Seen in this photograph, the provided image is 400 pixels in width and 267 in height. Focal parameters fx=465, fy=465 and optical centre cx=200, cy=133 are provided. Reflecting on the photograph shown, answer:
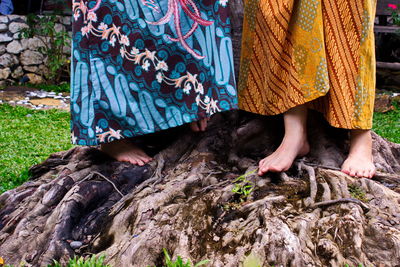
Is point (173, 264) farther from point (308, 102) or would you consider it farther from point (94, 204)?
point (308, 102)

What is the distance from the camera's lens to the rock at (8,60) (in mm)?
9227

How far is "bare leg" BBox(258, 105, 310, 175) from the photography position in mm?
2240

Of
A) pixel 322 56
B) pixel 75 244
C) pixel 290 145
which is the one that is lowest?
pixel 75 244

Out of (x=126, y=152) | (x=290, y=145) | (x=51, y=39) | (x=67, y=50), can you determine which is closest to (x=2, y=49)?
(x=51, y=39)

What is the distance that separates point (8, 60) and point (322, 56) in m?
8.39

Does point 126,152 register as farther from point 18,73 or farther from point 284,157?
point 18,73

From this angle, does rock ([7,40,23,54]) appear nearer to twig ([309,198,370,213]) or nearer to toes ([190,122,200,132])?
toes ([190,122,200,132])

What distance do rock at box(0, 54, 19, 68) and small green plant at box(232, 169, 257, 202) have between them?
8.21 meters

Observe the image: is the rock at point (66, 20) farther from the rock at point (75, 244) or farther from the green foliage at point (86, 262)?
the green foliage at point (86, 262)

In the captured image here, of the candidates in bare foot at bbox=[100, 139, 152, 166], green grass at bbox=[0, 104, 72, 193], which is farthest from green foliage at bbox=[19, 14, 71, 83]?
bare foot at bbox=[100, 139, 152, 166]

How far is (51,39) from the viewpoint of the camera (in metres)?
9.30

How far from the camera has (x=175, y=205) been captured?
2.12 metres

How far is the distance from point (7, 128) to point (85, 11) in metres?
3.77

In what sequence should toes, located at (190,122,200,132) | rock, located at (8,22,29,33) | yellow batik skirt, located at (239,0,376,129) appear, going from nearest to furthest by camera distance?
yellow batik skirt, located at (239,0,376,129) < toes, located at (190,122,200,132) < rock, located at (8,22,29,33)
